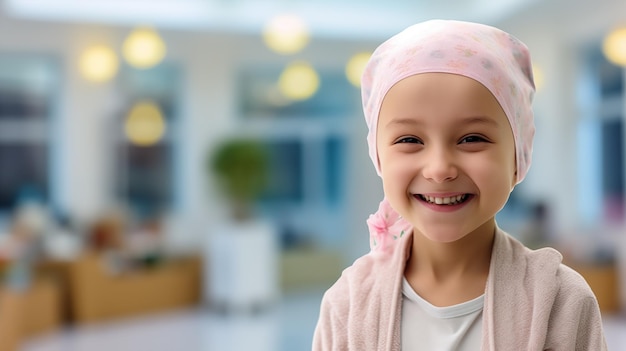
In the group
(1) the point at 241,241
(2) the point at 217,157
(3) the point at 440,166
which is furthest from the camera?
(2) the point at 217,157

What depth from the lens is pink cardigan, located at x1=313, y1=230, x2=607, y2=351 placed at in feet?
3.06

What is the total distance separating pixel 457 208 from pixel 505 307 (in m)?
0.15

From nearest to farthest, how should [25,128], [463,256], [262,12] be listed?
[463,256] → [25,128] → [262,12]

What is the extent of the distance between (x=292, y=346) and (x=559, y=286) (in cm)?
446

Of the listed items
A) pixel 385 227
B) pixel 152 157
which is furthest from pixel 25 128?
pixel 385 227

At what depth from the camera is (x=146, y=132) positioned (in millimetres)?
8047

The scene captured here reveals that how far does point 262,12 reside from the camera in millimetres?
7992

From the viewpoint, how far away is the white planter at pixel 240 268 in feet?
23.0

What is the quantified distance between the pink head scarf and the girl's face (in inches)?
0.5

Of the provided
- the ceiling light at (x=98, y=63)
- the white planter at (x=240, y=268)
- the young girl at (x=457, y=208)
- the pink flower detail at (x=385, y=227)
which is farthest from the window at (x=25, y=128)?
the young girl at (x=457, y=208)

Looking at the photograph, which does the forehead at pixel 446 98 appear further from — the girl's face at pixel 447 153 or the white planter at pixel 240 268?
the white planter at pixel 240 268

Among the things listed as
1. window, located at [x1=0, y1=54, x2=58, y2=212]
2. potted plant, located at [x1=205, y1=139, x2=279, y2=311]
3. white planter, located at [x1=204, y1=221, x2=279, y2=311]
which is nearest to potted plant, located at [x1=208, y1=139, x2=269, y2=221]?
potted plant, located at [x1=205, y1=139, x2=279, y2=311]

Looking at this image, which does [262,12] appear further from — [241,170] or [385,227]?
[385,227]

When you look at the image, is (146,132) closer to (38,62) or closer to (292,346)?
(38,62)
